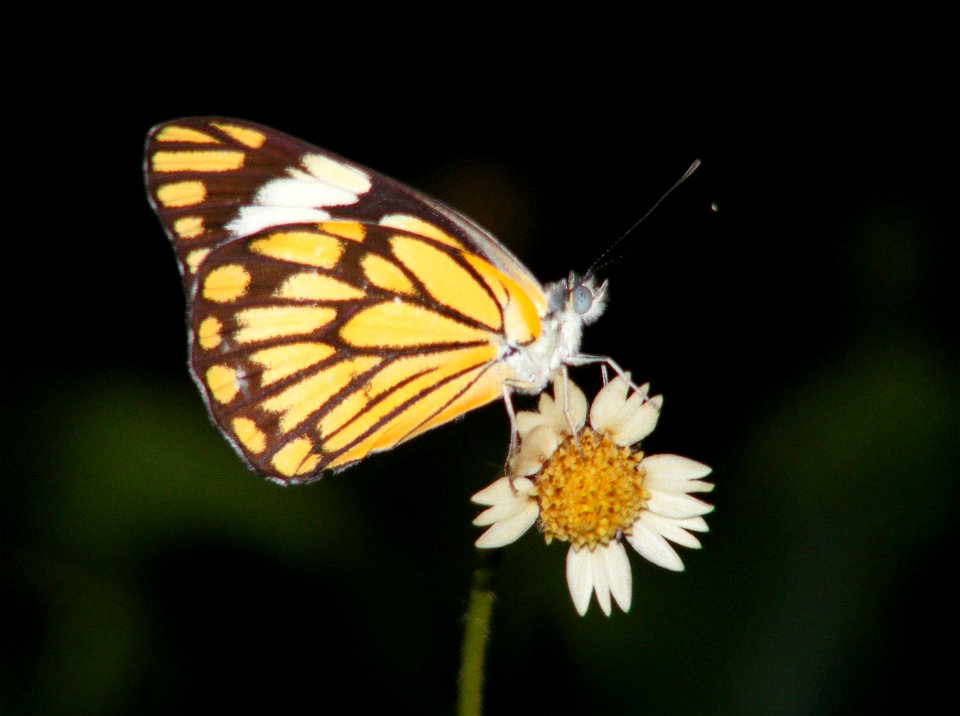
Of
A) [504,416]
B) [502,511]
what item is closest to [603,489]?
[502,511]

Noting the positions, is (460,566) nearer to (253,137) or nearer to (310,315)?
(310,315)

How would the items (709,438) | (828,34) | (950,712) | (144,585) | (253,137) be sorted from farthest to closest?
(828,34) → (709,438) → (144,585) → (950,712) → (253,137)

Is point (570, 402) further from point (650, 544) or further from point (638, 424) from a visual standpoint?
point (650, 544)

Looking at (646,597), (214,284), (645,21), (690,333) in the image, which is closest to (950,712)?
(646,597)

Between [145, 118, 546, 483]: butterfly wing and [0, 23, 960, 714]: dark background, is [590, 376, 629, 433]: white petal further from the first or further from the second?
[0, 23, 960, 714]: dark background

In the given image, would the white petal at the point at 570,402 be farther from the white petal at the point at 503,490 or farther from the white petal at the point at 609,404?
the white petal at the point at 503,490

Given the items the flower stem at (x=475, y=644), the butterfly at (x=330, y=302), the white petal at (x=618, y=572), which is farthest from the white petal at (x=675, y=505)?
the flower stem at (x=475, y=644)
